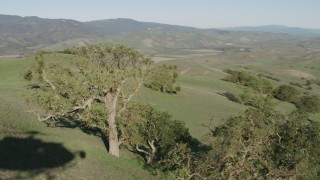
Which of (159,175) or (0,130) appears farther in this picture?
(159,175)

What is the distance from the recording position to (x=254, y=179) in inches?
1403

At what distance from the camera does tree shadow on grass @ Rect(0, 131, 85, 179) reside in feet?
119

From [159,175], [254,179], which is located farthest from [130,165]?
[254,179]

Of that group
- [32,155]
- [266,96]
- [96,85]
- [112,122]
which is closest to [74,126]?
[112,122]

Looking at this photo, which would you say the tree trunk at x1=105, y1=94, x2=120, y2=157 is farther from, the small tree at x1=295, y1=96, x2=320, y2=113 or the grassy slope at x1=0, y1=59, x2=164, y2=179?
the small tree at x1=295, y1=96, x2=320, y2=113

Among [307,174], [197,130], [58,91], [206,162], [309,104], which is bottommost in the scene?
[309,104]

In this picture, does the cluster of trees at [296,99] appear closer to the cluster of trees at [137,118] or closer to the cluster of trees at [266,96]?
the cluster of trees at [266,96]

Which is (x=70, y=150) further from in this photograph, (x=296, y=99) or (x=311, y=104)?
(x=296, y=99)

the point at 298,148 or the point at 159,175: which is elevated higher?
the point at 298,148

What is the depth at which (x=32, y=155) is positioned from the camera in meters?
40.2

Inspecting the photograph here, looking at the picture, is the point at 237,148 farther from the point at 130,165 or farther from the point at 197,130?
the point at 197,130

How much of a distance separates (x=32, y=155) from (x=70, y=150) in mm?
5322

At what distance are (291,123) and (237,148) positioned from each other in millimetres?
14308

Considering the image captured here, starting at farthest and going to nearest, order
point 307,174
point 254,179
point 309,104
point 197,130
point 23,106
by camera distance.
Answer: point 309,104
point 197,130
point 23,106
point 307,174
point 254,179
